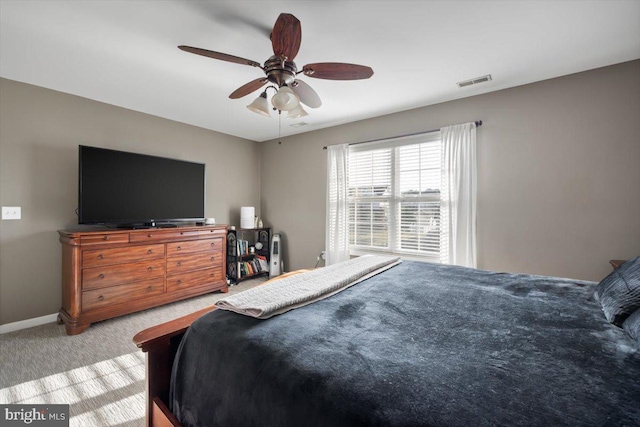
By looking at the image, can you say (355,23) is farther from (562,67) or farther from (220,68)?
(562,67)

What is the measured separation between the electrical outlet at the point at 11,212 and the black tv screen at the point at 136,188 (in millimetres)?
552

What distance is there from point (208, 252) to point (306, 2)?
318 cm

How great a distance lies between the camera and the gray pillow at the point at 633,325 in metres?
0.96

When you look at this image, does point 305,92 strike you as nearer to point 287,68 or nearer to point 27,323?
point 287,68

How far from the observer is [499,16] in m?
1.83

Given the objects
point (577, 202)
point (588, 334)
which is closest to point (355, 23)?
point (588, 334)

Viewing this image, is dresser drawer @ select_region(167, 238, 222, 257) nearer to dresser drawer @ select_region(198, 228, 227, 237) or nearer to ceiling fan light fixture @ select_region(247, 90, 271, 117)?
dresser drawer @ select_region(198, 228, 227, 237)

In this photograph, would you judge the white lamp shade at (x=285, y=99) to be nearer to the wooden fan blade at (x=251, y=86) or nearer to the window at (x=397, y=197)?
the wooden fan blade at (x=251, y=86)

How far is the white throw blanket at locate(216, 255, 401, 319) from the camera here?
1210 millimetres

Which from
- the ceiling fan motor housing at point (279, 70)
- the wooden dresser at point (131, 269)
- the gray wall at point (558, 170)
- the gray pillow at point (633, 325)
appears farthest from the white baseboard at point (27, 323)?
the gray wall at point (558, 170)

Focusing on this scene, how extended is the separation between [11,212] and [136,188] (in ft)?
3.53

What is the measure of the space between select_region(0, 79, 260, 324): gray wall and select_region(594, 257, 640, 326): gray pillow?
14.9 ft

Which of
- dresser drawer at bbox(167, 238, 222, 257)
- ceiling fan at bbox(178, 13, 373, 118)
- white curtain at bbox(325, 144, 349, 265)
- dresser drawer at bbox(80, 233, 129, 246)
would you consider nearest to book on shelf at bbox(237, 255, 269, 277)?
dresser drawer at bbox(167, 238, 222, 257)

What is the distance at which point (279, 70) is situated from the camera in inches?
74.7
